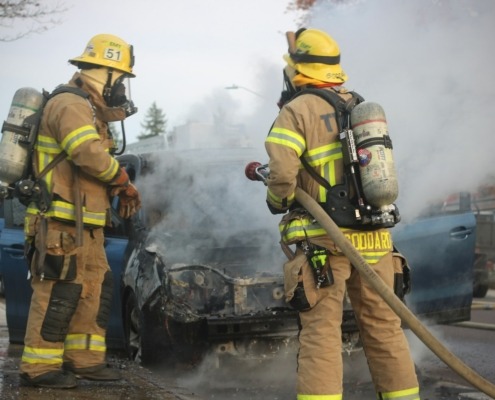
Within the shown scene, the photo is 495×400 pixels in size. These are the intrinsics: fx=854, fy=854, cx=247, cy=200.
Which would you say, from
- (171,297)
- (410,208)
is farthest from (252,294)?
(410,208)

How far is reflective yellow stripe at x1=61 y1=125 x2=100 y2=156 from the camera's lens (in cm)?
494

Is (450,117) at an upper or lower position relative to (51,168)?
upper

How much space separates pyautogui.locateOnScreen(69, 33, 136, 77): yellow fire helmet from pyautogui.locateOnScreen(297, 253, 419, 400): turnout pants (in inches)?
78.1

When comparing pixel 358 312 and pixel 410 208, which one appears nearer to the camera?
pixel 358 312

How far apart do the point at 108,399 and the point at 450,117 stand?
3.43 m

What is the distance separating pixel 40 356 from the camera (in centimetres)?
510

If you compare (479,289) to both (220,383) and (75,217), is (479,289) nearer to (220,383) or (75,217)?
(220,383)

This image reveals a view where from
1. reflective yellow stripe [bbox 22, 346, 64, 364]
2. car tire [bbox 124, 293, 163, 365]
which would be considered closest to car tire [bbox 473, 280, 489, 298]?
car tire [bbox 124, 293, 163, 365]

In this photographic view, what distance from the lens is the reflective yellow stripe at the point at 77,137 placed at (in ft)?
16.2

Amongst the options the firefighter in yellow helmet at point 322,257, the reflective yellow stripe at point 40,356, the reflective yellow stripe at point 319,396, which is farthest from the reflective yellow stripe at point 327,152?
the reflective yellow stripe at point 40,356

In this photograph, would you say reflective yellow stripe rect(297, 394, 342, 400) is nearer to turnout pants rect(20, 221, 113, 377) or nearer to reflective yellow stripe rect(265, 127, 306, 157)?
reflective yellow stripe rect(265, 127, 306, 157)

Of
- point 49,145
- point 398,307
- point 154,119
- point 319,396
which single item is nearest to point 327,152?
point 398,307

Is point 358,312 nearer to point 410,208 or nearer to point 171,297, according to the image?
point 171,297

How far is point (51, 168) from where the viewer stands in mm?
5137
